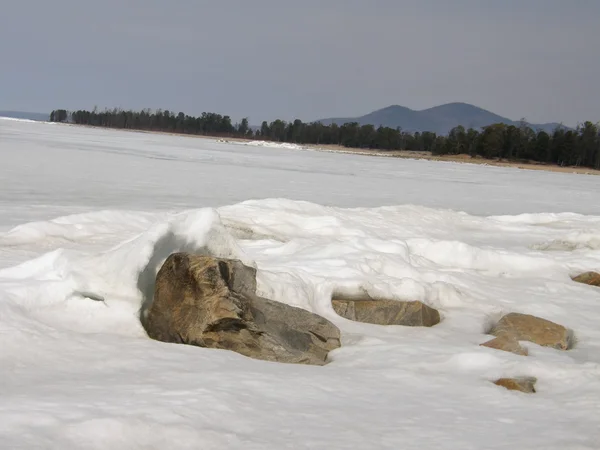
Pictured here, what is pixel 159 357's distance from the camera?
5285 millimetres

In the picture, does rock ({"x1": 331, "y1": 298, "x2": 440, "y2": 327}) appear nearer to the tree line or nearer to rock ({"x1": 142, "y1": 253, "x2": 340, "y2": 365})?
rock ({"x1": 142, "y1": 253, "x2": 340, "y2": 365})

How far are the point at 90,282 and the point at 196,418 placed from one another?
2.76 meters

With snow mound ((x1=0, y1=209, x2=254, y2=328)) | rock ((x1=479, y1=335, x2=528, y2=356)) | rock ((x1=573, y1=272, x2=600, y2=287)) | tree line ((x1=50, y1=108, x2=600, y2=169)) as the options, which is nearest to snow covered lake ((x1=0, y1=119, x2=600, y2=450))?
snow mound ((x1=0, y1=209, x2=254, y2=328))

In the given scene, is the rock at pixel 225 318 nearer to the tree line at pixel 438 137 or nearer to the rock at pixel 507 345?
the rock at pixel 507 345

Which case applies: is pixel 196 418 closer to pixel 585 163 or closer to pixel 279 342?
pixel 279 342

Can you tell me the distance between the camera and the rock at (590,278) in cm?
1045

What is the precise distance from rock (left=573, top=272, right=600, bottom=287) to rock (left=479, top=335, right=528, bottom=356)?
445cm

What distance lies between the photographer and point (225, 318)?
5.81 meters

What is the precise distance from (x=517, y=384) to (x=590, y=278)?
19.1 ft

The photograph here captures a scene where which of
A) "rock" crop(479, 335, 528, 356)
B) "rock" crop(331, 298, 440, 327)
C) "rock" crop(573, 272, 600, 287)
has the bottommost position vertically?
"rock" crop(331, 298, 440, 327)


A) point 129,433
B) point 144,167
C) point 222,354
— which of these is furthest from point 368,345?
point 144,167

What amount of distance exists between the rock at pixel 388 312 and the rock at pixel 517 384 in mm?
2048

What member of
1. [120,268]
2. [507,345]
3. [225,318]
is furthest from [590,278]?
[120,268]

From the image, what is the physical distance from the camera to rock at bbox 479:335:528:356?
21.1 feet
